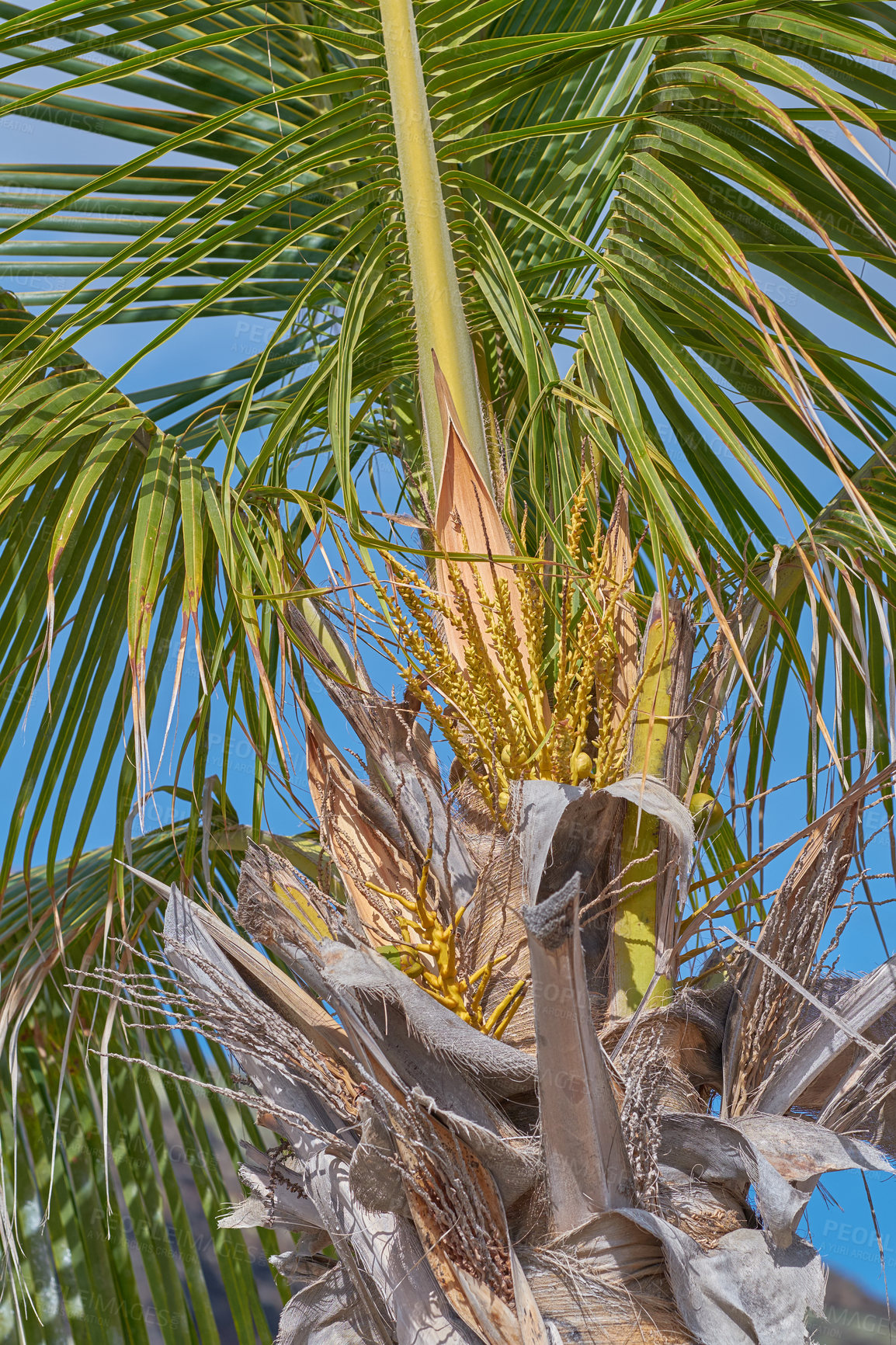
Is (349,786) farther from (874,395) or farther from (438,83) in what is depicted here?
(874,395)

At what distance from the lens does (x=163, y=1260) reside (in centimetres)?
215

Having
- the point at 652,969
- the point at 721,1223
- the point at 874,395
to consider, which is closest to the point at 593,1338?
the point at 721,1223

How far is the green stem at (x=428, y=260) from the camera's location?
1.41 metres

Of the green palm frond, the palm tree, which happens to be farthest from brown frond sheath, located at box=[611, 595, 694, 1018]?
the green palm frond

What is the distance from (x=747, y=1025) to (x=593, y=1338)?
0.35m

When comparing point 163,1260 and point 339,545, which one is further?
point 163,1260

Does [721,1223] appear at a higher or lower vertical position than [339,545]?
lower

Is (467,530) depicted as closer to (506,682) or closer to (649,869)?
(506,682)

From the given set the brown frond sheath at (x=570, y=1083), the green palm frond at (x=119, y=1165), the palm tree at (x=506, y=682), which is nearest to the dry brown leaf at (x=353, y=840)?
the palm tree at (x=506, y=682)

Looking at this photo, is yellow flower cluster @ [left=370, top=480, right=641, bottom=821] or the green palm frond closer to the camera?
yellow flower cluster @ [left=370, top=480, right=641, bottom=821]

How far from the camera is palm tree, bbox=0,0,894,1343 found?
99cm

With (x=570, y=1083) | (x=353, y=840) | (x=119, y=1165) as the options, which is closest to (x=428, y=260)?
(x=353, y=840)

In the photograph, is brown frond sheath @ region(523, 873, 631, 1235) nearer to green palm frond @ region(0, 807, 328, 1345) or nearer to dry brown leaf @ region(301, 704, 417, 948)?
Answer: dry brown leaf @ region(301, 704, 417, 948)

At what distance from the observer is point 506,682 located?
1223 millimetres
